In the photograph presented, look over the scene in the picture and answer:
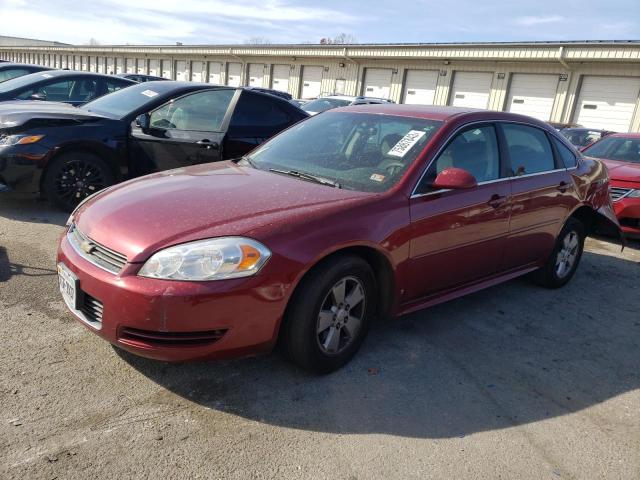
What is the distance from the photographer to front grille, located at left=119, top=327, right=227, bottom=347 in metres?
2.56

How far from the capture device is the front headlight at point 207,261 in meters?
2.53

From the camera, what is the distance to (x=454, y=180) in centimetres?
332

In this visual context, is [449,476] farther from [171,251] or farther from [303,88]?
[303,88]

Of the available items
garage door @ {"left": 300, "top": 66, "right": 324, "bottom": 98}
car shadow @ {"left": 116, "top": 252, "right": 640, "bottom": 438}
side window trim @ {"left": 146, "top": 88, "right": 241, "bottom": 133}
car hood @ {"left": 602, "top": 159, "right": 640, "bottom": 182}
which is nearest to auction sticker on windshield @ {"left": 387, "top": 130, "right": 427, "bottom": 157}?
car shadow @ {"left": 116, "top": 252, "right": 640, "bottom": 438}

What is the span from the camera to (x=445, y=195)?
3484 millimetres

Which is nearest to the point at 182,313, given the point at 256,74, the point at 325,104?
the point at 325,104

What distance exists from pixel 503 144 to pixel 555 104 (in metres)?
18.8

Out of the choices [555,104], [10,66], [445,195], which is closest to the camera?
[445,195]

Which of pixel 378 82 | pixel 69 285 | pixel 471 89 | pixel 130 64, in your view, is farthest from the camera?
pixel 130 64

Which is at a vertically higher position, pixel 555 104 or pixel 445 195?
pixel 555 104

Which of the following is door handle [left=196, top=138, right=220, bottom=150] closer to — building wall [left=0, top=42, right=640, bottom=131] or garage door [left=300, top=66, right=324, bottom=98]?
building wall [left=0, top=42, right=640, bottom=131]

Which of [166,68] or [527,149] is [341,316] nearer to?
[527,149]

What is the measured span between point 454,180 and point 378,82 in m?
24.9

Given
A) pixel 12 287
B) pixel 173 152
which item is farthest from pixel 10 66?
pixel 12 287
